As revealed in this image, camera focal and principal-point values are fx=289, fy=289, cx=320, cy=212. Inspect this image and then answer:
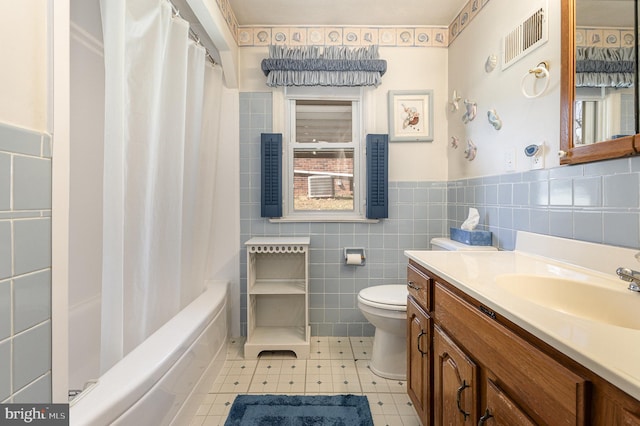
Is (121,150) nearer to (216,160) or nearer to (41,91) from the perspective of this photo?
(41,91)

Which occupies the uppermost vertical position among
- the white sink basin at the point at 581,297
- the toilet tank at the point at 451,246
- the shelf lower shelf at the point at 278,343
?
the toilet tank at the point at 451,246

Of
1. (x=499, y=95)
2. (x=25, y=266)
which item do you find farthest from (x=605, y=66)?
(x=25, y=266)

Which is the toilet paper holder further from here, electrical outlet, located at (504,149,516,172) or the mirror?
the mirror

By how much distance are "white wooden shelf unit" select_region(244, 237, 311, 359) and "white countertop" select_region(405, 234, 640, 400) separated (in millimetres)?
1020

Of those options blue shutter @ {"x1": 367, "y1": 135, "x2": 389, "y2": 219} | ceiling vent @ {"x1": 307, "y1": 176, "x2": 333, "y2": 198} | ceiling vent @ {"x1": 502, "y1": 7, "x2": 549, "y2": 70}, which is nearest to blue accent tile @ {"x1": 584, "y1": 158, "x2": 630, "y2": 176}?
ceiling vent @ {"x1": 502, "y1": 7, "x2": 549, "y2": 70}

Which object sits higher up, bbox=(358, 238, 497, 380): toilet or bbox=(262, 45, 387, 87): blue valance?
bbox=(262, 45, 387, 87): blue valance

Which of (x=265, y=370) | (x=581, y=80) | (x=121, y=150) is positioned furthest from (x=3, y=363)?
(x=581, y=80)

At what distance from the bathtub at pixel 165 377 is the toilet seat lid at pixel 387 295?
3.18 ft

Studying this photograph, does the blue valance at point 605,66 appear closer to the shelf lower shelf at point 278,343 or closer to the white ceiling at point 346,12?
the white ceiling at point 346,12

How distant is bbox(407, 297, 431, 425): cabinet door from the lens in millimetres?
1232

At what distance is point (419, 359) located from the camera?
1.33 meters

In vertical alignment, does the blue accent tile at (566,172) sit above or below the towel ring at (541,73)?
below

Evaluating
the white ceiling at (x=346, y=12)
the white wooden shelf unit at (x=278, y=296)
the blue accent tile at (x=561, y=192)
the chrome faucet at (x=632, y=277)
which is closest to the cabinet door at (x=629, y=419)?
the chrome faucet at (x=632, y=277)

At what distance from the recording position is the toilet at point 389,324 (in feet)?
5.59
